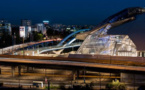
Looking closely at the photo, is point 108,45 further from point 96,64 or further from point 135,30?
point 96,64

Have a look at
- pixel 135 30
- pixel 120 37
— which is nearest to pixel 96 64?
pixel 120 37

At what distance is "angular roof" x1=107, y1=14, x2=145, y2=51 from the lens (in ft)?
118

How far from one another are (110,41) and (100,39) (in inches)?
102

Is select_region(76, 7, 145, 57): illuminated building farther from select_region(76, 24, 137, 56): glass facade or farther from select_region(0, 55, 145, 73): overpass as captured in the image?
select_region(0, 55, 145, 73): overpass

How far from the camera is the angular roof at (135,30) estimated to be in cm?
3600

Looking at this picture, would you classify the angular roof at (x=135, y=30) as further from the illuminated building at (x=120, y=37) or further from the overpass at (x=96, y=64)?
the overpass at (x=96, y=64)

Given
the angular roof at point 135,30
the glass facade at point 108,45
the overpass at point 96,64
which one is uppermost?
the angular roof at point 135,30

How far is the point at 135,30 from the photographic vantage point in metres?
38.5

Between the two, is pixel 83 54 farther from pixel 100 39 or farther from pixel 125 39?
pixel 125 39

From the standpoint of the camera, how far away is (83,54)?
139ft

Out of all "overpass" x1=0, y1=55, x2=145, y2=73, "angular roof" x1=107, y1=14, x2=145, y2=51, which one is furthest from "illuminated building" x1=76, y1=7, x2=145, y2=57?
"overpass" x1=0, y1=55, x2=145, y2=73

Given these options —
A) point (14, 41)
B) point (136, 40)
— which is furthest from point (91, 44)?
point (14, 41)

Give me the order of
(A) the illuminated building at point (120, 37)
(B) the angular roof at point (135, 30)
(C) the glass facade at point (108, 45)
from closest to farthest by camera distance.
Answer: (B) the angular roof at point (135, 30), (A) the illuminated building at point (120, 37), (C) the glass facade at point (108, 45)

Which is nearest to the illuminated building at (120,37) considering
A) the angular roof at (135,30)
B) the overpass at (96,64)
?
the angular roof at (135,30)
